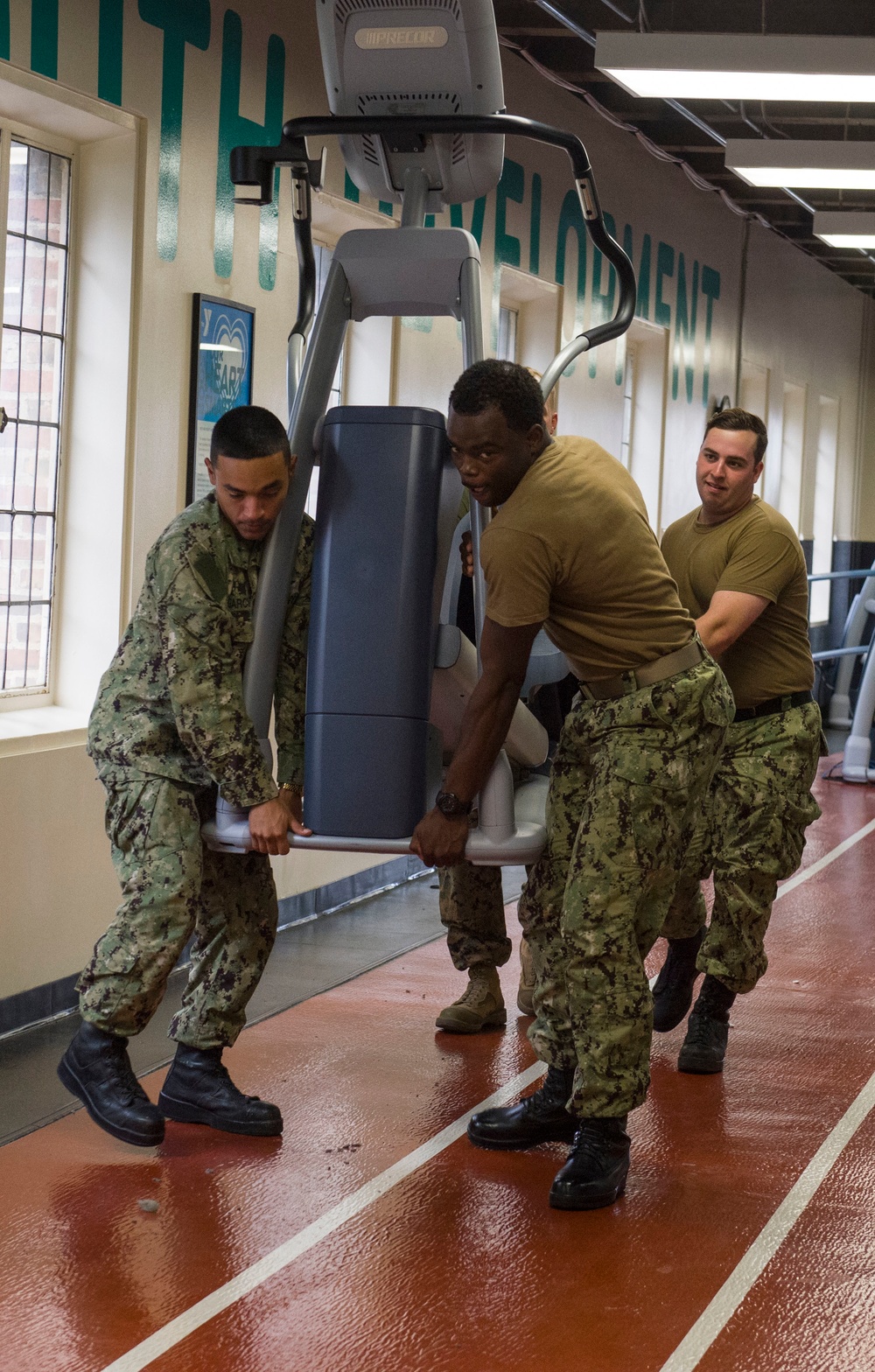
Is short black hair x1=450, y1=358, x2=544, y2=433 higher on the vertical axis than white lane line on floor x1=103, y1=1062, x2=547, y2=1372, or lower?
higher

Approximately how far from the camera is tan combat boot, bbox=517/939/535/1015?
13.3 ft

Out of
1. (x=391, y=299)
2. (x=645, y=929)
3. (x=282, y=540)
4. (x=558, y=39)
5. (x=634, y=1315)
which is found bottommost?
(x=634, y=1315)

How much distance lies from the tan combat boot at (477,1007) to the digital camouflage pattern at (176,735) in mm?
1123

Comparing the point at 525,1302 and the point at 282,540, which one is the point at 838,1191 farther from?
the point at 282,540

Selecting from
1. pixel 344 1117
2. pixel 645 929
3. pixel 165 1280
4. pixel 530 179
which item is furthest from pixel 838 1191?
pixel 530 179

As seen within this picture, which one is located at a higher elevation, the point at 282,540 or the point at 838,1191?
the point at 282,540

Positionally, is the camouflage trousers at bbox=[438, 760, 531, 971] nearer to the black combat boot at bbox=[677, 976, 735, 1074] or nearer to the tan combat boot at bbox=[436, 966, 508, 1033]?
the tan combat boot at bbox=[436, 966, 508, 1033]

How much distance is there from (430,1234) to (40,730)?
199 centimetres

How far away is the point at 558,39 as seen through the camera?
686 cm

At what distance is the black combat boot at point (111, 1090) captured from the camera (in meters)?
3.13

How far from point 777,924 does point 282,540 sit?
128 inches

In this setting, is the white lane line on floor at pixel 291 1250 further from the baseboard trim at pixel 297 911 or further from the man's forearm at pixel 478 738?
the baseboard trim at pixel 297 911

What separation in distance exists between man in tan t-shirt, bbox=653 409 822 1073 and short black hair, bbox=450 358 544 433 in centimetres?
103

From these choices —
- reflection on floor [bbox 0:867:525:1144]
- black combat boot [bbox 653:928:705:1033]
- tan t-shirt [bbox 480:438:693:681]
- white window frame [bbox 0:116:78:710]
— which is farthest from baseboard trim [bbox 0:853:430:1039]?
tan t-shirt [bbox 480:438:693:681]
